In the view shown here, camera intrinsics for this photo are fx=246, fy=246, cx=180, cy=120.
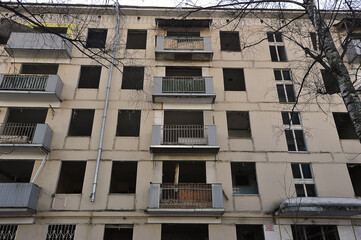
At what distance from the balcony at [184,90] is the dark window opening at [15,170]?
7.93 metres

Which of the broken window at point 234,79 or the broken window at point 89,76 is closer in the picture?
the broken window at point 89,76

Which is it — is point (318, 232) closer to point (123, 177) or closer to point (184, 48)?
point (123, 177)

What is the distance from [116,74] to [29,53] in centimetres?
532

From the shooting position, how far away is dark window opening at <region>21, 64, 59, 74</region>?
15.2 meters

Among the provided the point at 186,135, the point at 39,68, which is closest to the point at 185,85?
the point at 186,135

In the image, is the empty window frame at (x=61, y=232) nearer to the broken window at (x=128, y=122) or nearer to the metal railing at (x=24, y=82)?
the broken window at (x=128, y=122)

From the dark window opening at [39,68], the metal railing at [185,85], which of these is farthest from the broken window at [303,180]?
the dark window opening at [39,68]

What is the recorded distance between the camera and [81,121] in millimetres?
15508

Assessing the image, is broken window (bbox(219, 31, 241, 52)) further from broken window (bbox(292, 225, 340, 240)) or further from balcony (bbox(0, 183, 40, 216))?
balcony (bbox(0, 183, 40, 216))

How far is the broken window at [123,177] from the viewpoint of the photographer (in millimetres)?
13930

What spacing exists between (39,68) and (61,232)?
10130mm

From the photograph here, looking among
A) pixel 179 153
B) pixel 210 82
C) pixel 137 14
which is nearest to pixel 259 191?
pixel 179 153

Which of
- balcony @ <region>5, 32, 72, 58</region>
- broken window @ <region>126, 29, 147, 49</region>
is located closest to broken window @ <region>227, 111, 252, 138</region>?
broken window @ <region>126, 29, 147, 49</region>

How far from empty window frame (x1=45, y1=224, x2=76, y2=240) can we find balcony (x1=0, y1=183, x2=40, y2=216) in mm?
1154
